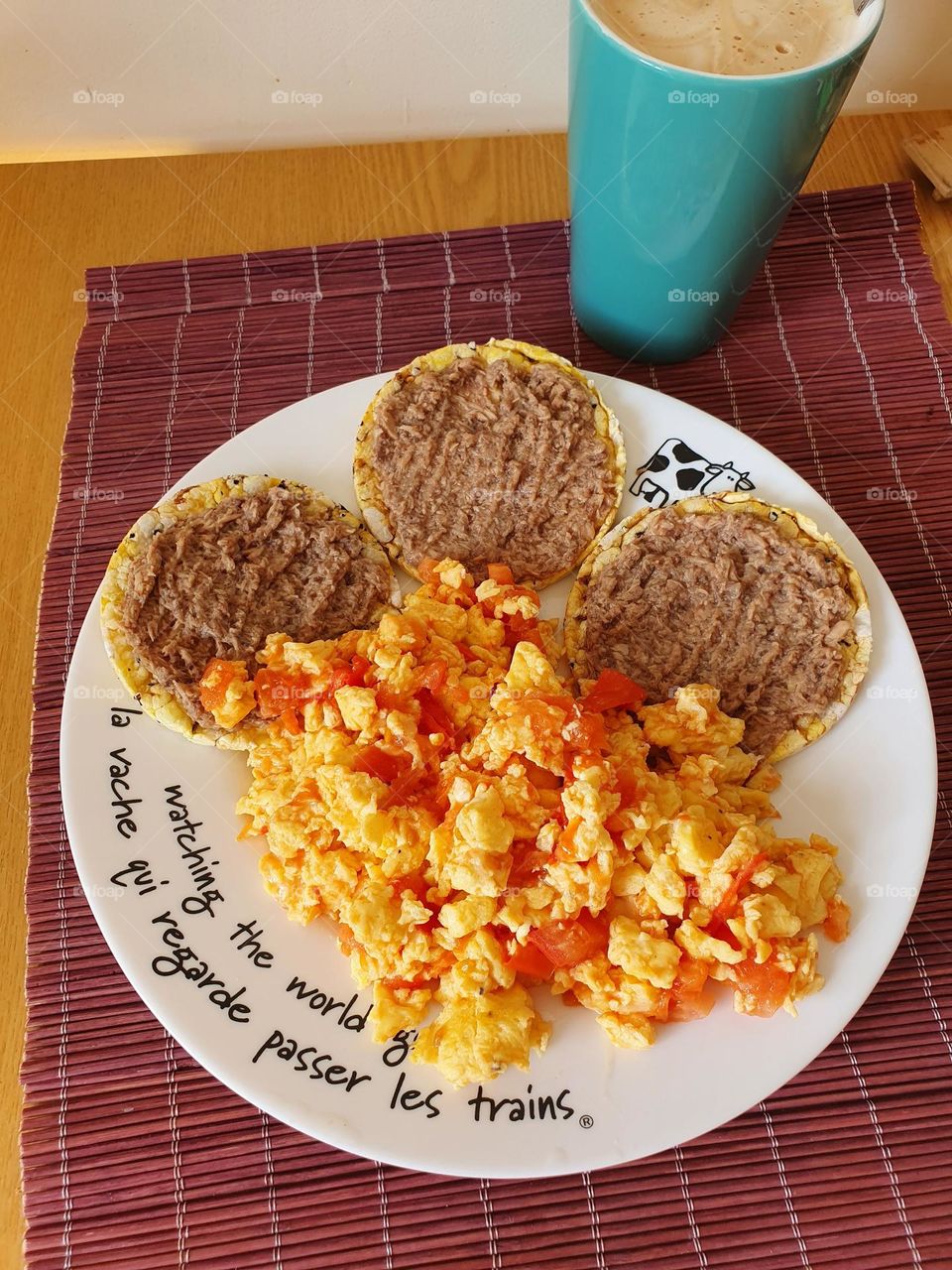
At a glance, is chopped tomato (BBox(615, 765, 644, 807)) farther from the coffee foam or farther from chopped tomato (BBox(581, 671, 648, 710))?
the coffee foam

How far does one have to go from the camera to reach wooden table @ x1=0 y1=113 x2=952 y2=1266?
3223 mm

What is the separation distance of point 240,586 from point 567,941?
1.06 m

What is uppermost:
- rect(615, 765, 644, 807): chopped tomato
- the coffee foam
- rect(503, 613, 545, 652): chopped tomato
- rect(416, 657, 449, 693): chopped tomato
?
the coffee foam

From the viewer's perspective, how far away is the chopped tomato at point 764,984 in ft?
6.38

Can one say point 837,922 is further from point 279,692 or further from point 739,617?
point 279,692

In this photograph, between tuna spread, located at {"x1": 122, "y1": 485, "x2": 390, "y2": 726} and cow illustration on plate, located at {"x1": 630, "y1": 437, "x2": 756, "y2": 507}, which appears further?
cow illustration on plate, located at {"x1": 630, "y1": 437, "x2": 756, "y2": 507}

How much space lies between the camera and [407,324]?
3.11m

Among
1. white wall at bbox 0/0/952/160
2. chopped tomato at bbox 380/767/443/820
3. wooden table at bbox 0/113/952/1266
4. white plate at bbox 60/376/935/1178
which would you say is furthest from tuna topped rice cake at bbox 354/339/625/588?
white wall at bbox 0/0/952/160

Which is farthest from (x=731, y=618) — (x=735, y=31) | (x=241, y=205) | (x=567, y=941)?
(x=241, y=205)

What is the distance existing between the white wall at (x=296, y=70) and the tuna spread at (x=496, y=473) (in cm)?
134

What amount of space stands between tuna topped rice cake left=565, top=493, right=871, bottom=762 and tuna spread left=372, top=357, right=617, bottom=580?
0.50 ft

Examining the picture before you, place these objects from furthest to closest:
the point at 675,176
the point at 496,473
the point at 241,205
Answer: the point at 241,205 < the point at 496,473 < the point at 675,176

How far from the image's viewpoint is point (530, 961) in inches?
78.3

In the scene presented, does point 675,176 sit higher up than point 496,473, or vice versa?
point 675,176
